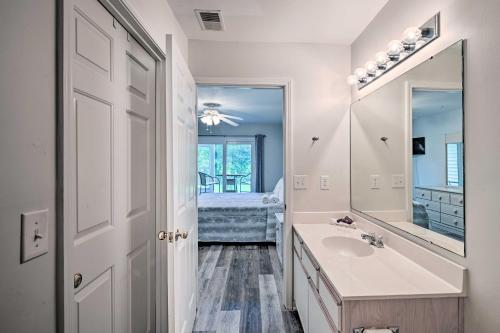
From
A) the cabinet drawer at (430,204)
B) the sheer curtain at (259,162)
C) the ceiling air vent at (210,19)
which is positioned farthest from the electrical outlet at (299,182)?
the sheer curtain at (259,162)

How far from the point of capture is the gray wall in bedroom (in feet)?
22.6

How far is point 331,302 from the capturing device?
3.97 ft

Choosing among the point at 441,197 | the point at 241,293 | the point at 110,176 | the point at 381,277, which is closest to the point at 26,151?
the point at 110,176

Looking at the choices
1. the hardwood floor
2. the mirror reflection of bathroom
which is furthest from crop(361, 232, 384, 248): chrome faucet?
the hardwood floor

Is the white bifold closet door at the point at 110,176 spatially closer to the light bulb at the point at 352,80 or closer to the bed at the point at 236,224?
the light bulb at the point at 352,80

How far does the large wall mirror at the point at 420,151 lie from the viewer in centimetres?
118

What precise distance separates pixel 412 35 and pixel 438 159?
27.5 inches

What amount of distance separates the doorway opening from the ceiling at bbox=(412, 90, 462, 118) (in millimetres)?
1048

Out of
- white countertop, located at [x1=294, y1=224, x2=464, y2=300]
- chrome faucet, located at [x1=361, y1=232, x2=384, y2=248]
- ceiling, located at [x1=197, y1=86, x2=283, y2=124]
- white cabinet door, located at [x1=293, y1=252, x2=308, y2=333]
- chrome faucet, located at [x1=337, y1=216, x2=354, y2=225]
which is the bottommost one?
white cabinet door, located at [x1=293, y1=252, x2=308, y2=333]

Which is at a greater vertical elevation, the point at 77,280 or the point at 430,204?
the point at 430,204

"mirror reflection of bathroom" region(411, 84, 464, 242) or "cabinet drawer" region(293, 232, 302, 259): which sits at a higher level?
"mirror reflection of bathroom" region(411, 84, 464, 242)

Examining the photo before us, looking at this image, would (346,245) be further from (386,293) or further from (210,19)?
(210,19)

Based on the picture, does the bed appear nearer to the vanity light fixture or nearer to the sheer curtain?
the vanity light fixture

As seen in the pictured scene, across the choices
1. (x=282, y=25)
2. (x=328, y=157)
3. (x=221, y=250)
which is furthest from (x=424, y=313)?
(x=221, y=250)
